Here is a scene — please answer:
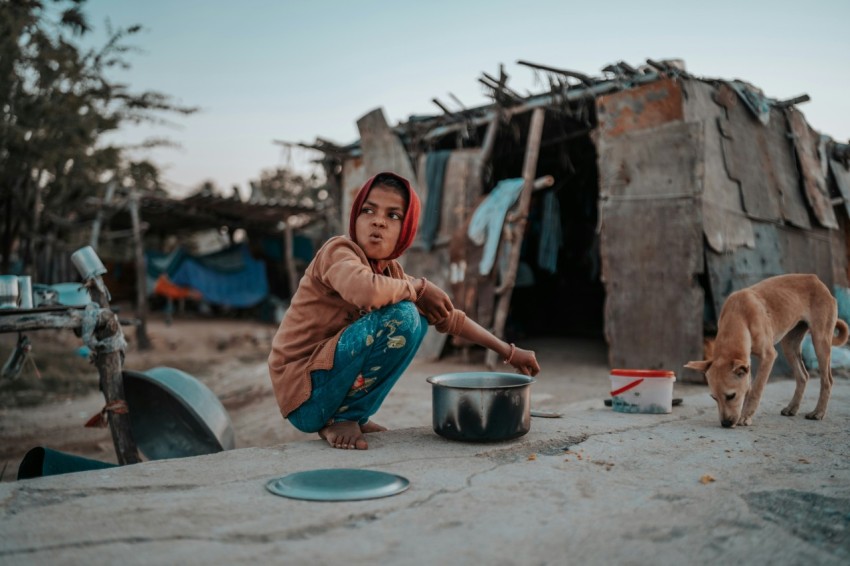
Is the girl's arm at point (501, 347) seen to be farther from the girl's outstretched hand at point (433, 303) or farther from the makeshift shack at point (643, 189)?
the makeshift shack at point (643, 189)

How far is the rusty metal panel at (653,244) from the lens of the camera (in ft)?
20.0

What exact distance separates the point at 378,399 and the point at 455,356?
19.4 ft

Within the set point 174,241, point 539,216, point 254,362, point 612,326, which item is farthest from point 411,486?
point 174,241

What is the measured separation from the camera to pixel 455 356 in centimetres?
865

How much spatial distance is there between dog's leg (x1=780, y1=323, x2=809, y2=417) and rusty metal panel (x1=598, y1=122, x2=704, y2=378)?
1.97 metres

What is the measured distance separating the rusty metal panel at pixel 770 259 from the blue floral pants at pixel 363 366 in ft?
15.1

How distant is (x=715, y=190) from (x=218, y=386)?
6794 millimetres

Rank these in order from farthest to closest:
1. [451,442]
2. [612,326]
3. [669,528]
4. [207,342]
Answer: [207,342]
[612,326]
[451,442]
[669,528]

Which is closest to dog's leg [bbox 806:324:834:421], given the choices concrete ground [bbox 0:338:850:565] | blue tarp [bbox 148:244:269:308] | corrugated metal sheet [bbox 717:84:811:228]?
concrete ground [bbox 0:338:850:565]

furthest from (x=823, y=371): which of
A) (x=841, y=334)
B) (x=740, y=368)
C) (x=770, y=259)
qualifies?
(x=770, y=259)

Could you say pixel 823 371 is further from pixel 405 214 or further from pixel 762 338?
pixel 405 214

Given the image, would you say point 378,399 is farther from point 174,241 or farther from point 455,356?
point 174,241

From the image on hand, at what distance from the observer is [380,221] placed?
2619 mm

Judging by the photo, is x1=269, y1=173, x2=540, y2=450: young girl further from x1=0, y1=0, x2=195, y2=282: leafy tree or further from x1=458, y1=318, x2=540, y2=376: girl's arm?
x1=0, y1=0, x2=195, y2=282: leafy tree
